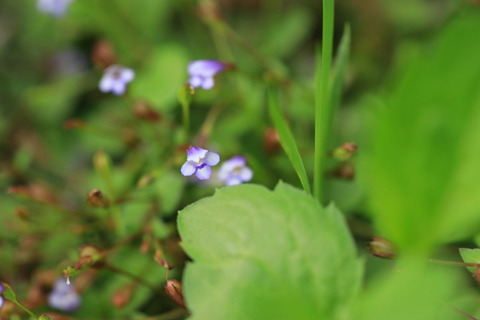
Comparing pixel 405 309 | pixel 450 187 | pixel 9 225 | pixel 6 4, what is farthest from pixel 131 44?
pixel 405 309

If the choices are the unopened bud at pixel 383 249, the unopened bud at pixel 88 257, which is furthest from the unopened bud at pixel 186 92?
the unopened bud at pixel 383 249

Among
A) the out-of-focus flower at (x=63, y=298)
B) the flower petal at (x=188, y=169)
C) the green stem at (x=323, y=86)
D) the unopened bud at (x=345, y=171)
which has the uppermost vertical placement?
the green stem at (x=323, y=86)

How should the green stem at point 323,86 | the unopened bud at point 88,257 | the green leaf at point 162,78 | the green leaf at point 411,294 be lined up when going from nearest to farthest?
1. the green leaf at point 411,294
2. the green stem at point 323,86
3. the unopened bud at point 88,257
4. the green leaf at point 162,78

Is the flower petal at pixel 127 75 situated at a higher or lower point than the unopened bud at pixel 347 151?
higher

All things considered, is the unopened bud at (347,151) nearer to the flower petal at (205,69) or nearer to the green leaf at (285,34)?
the flower petal at (205,69)

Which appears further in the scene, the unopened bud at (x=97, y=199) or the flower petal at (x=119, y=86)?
the flower petal at (x=119, y=86)

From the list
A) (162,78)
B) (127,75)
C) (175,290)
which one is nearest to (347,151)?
(175,290)

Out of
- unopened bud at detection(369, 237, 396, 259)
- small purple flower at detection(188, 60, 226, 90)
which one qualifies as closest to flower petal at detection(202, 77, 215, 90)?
small purple flower at detection(188, 60, 226, 90)
